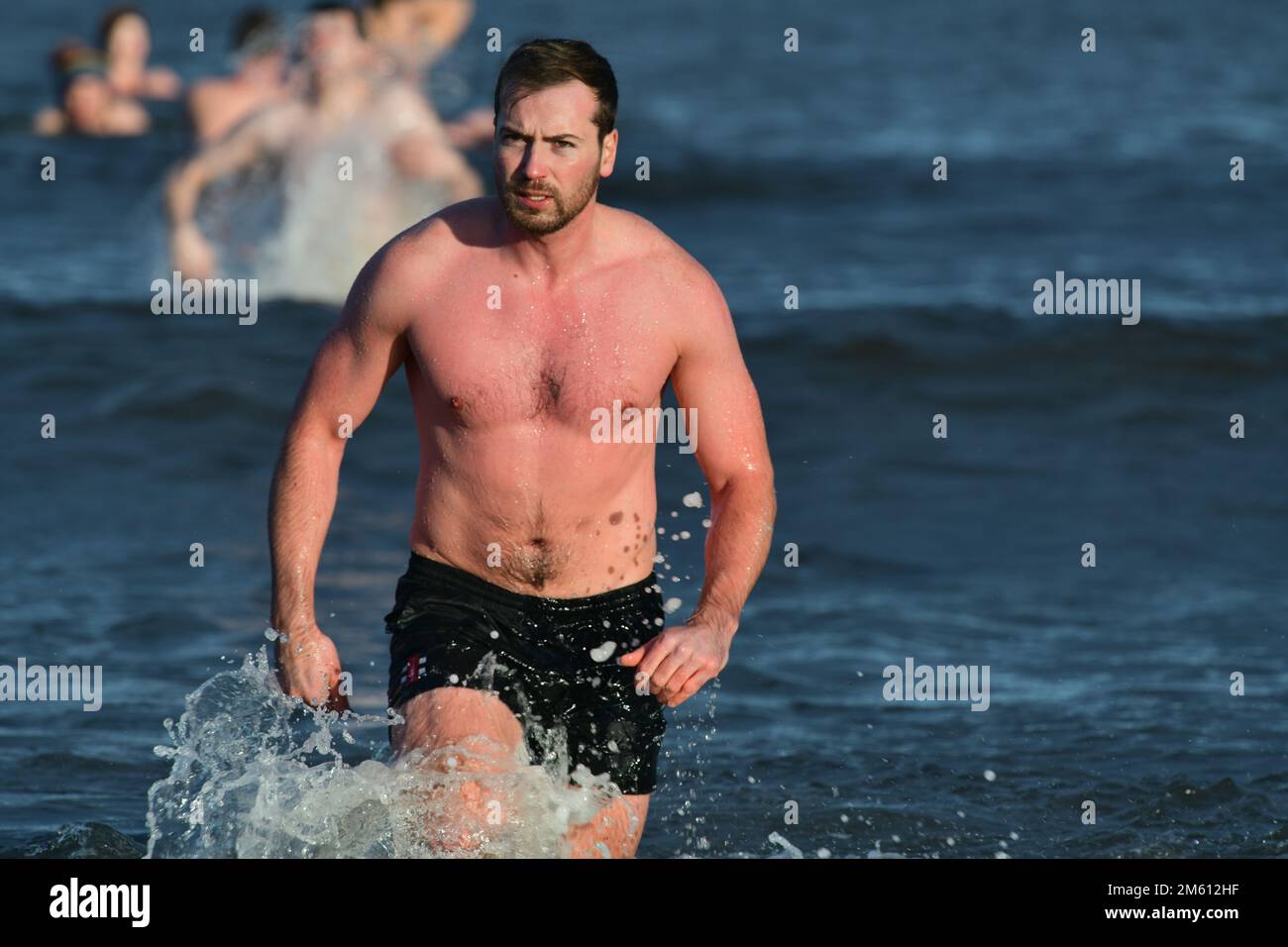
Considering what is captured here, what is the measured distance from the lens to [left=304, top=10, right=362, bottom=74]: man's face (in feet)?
39.2

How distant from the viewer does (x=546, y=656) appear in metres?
4.70

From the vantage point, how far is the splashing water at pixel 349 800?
4.31m

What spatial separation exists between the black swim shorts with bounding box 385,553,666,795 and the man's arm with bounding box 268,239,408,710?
0.25 metres

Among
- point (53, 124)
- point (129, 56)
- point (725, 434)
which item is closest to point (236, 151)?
point (53, 124)

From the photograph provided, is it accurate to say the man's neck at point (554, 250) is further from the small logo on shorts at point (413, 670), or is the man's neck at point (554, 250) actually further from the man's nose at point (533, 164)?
the small logo on shorts at point (413, 670)

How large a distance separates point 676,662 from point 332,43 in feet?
28.2

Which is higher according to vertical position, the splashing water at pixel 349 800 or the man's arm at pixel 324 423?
the man's arm at pixel 324 423

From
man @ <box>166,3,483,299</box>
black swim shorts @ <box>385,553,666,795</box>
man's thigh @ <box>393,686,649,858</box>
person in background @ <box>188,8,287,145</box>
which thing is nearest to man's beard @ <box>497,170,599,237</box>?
black swim shorts @ <box>385,553,666,795</box>

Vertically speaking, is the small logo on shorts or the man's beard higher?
the man's beard

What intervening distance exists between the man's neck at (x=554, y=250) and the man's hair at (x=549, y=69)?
0.26m

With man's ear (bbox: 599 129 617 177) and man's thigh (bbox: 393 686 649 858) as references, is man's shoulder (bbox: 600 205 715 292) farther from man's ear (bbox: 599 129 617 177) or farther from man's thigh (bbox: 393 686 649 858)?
man's thigh (bbox: 393 686 649 858)

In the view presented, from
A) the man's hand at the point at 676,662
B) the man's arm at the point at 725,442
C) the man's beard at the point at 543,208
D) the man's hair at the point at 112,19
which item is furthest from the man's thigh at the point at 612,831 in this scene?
the man's hair at the point at 112,19
